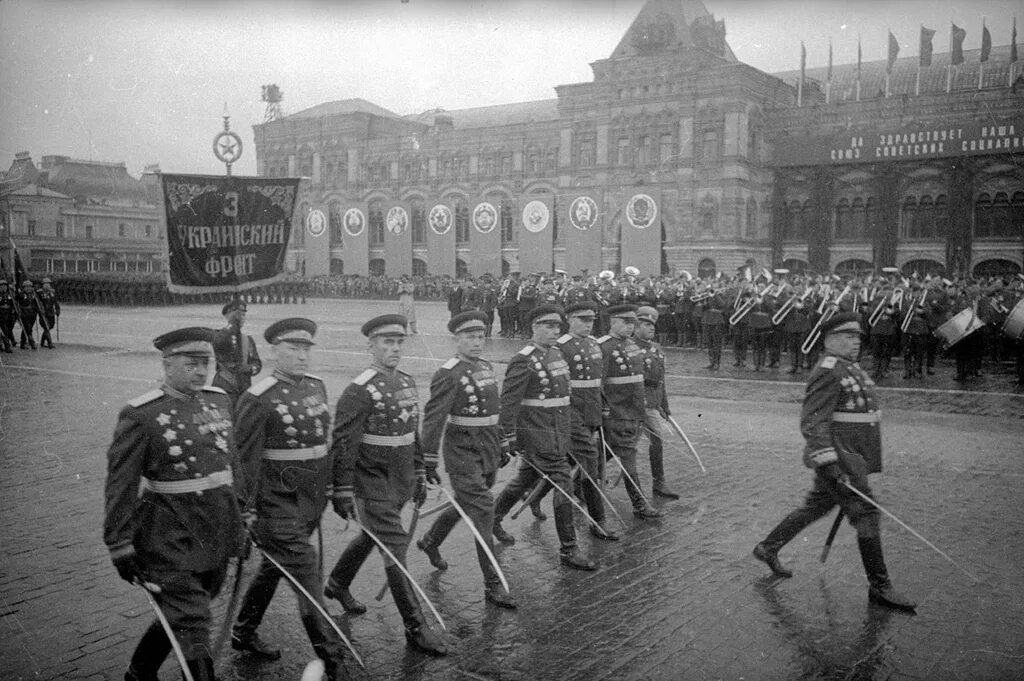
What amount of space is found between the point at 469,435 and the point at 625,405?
2.19 metres

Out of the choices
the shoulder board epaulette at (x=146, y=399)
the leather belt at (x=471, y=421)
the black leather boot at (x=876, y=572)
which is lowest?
the black leather boot at (x=876, y=572)

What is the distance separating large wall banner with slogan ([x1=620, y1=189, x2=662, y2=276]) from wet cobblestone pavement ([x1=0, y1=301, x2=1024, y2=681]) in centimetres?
3237

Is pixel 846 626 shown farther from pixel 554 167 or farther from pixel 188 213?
pixel 554 167

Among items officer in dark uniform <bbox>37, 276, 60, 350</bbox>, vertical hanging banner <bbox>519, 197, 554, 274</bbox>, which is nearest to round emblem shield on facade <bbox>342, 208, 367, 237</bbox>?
vertical hanging banner <bbox>519, 197, 554, 274</bbox>

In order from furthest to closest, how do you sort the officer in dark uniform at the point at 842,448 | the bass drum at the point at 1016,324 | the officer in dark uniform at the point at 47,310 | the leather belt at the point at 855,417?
the officer in dark uniform at the point at 47,310 < the bass drum at the point at 1016,324 < the leather belt at the point at 855,417 < the officer in dark uniform at the point at 842,448

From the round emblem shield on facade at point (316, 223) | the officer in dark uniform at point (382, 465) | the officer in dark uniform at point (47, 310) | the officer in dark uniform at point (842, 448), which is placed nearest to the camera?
the officer in dark uniform at point (382, 465)

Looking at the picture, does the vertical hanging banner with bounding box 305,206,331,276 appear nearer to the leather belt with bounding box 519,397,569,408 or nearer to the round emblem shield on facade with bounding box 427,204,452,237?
the round emblem shield on facade with bounding box 427,204,452,237

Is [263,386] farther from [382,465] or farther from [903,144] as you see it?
[903,144]

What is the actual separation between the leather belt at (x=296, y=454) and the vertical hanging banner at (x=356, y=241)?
50.9 m

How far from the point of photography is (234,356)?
25.9 ft

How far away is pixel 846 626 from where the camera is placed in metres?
4.66

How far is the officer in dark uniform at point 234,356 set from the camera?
764 cm

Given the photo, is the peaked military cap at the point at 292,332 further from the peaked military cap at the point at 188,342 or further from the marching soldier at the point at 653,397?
the marching soldier at the point at 653,397

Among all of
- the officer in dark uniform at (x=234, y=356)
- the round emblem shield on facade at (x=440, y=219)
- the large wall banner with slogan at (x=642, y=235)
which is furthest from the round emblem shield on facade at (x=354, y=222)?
the officer in dark uniform at (x=234, y=356)
